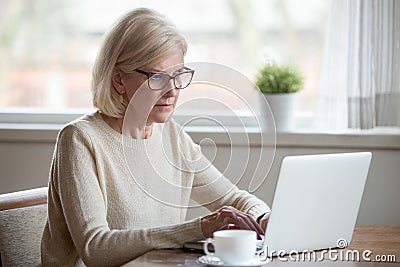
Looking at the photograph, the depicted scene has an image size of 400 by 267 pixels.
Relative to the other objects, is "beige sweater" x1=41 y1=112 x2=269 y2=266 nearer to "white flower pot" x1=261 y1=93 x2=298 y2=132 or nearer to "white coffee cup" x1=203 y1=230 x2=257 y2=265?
"white coffee cup" x1=203 y1=230 x2=257 y2=265

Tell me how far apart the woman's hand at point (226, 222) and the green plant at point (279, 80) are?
3.46ft

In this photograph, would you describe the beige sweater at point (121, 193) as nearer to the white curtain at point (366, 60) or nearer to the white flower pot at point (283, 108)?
the white flower pot at point (283, 108)

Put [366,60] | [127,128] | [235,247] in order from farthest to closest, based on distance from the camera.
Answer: [366,60] < [127,128] < [235,247]

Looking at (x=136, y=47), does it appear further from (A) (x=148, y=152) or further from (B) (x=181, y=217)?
(B) (x=181, y=217)

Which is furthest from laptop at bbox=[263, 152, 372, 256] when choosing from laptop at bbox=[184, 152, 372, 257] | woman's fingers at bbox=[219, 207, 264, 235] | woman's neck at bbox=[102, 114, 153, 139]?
woman's neck at bbox=[102, 114, 153, 139]

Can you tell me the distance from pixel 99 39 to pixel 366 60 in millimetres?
1069

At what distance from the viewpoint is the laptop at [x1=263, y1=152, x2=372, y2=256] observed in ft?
5.57

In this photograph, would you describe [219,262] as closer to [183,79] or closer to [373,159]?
[183,79]

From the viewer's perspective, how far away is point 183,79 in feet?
6.75

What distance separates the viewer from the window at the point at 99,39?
3.09 metres

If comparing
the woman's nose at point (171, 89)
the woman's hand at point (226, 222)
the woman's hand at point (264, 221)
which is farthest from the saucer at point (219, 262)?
the woman's nose at point (171, 89)

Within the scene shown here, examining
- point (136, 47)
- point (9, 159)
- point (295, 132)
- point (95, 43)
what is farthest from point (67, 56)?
point (136, 47)

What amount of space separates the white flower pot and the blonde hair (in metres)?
0.76

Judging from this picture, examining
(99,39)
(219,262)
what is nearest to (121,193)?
(219,262)
